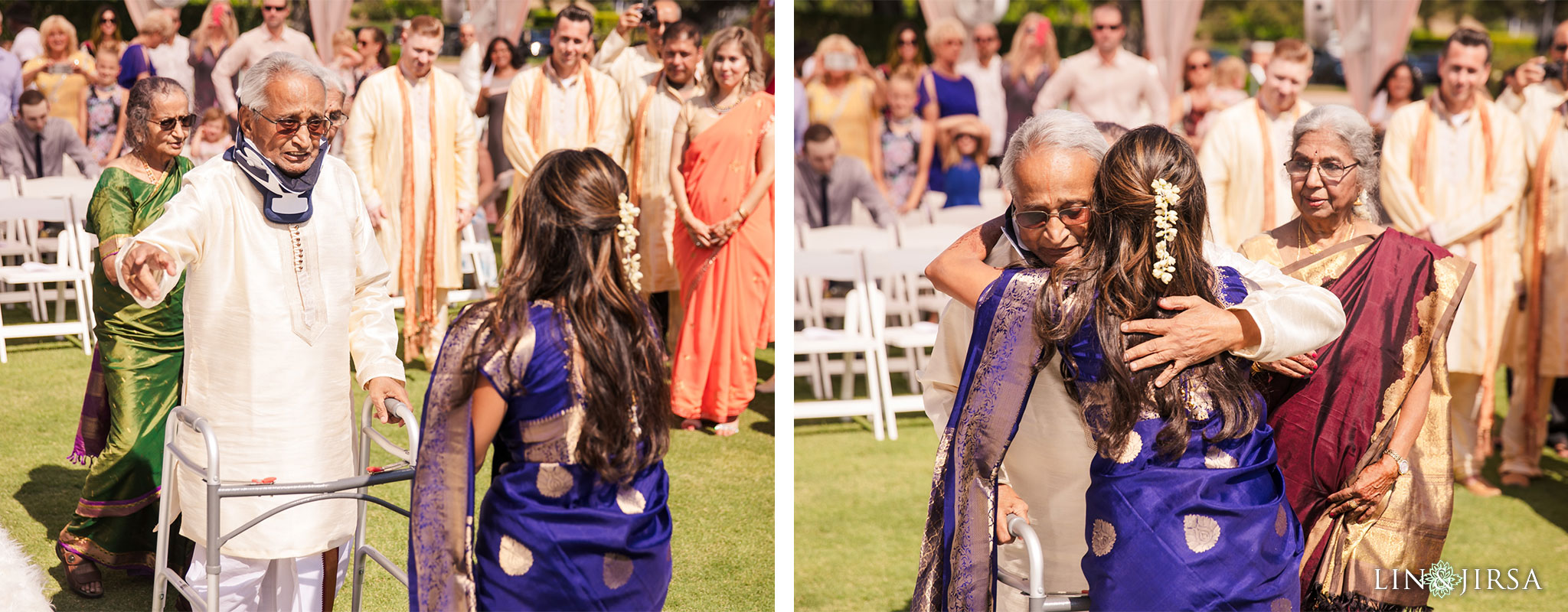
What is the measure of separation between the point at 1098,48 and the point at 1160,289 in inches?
228

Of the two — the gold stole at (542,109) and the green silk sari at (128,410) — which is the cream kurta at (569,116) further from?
the green silk sari at (128,410)

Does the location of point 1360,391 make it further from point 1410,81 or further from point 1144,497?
point 1410,81

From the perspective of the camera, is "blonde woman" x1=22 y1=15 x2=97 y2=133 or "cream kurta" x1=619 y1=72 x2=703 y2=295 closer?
"blonde woman" x1=22 y1=15 x2=97 y2=133

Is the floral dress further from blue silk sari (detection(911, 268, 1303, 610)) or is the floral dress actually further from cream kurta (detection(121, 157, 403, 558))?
blue silk sari (detection(911, 268, 1303, 610))

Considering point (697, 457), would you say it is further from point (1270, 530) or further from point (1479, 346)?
point (1479, 346)

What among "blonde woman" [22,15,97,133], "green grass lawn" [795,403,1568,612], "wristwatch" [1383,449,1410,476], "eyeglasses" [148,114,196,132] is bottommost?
"green grass lawn" [795,403,1568,612]

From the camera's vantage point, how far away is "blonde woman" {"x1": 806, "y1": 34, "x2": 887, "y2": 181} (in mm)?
7656

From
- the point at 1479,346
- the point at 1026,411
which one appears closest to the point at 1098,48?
the point at 1479,346

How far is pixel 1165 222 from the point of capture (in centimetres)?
205

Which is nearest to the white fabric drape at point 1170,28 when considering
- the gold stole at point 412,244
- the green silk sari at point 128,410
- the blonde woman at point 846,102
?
the blonde woman at point 846,102

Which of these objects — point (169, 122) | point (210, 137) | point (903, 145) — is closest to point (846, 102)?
point (903, 145)

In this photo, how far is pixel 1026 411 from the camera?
2.39 meters

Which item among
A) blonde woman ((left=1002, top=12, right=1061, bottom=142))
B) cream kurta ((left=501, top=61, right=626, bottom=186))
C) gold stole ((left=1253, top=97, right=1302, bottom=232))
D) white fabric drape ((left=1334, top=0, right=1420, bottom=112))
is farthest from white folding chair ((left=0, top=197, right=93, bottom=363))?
white fabric drape ((left=1334, top=0, right=1420, bottom=112))

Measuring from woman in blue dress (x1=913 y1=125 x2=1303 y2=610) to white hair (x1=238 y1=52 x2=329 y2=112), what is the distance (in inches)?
66.5
